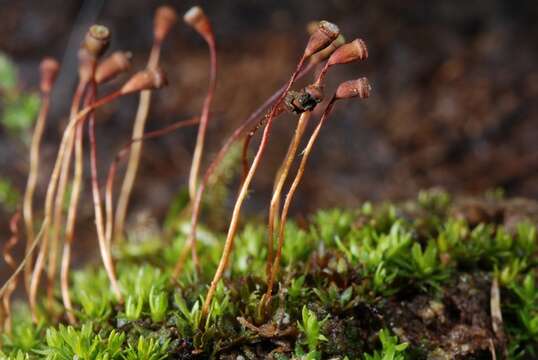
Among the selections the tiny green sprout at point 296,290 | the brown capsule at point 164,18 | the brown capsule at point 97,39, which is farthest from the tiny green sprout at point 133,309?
the brown capsule at point 164,18

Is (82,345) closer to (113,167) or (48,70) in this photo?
(113,167)

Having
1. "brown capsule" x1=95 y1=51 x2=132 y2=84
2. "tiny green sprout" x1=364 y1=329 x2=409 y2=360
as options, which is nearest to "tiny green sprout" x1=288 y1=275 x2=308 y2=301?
"tiny green sprout" x1=364 y1=329 x2=409 y2=360

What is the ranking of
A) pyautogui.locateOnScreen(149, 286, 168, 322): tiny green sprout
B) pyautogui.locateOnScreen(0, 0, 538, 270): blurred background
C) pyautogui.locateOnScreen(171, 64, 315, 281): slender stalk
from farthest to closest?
1. pyautogui.locateOnScreen(0, 0, 538, 270): blurred background
2. pyautogui.locateOnScreen(171, 64, 315, 281): slender stalk
3. pyautogui.locateOnScreen(149, 286, 168, 322): tiny green sprout

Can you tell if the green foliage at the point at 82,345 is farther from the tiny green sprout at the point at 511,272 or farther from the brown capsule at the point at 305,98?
the tiny green sprout at the point at 511,272

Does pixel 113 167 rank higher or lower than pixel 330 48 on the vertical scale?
lower

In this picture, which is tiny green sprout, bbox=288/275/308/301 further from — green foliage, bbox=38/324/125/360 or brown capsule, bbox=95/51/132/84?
brown capsule, bbox=95/51/132/84

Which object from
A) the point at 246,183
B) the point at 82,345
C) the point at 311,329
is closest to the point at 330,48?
the point at 246,183
